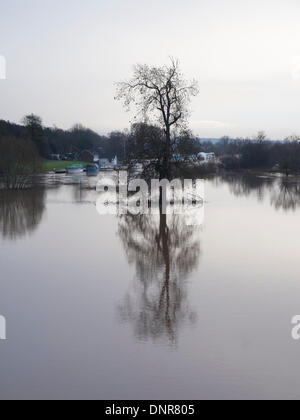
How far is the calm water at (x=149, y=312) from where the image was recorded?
6.11 m

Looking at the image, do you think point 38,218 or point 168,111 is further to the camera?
point 168,111

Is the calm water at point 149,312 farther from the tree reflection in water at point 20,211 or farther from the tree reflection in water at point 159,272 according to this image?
the tree reflection in water at point 20,211

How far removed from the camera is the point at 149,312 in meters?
8.56

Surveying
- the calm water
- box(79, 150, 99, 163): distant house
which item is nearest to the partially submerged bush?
the calm water

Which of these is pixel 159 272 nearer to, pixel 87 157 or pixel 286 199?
pixel 286 199

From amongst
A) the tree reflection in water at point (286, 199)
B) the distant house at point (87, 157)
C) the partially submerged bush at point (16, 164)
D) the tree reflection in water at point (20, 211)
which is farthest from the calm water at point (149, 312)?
the distant house at point (87, 157)

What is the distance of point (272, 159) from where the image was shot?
6278 cm

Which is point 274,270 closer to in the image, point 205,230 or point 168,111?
point 205,230

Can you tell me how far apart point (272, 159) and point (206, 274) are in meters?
54.4

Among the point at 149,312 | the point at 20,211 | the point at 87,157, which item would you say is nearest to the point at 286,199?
the point at 20,211

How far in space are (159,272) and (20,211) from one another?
1245 cm

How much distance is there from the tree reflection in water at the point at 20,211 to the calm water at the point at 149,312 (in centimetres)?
43
